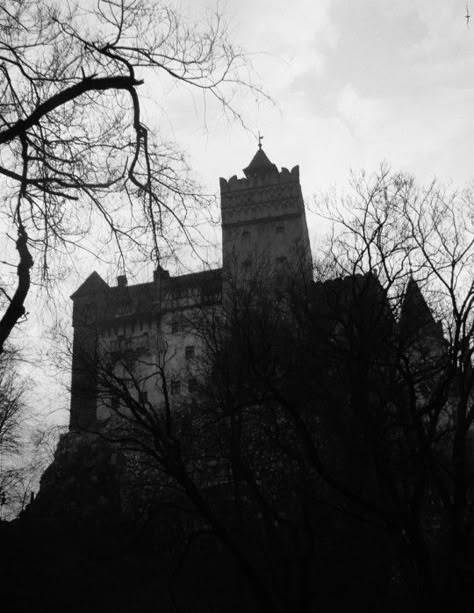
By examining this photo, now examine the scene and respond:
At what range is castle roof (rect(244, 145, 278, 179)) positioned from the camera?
4966cm

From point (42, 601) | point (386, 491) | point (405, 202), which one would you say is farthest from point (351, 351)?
point (42, 601)

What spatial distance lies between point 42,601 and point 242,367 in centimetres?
989

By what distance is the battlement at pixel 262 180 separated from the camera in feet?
159

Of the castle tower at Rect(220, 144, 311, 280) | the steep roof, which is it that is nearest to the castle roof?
the castle tower at Rect(220, 144, 311, 280)

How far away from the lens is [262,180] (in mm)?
49031

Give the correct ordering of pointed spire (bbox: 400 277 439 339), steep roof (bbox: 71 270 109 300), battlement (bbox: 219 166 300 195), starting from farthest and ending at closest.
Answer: battlement (bbox: 219 166 300 195) < pointed spire (bbox: 400 277 439 339) < steep roof (bbox: 71 270 109 300)

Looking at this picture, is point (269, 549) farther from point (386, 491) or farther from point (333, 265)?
point (333, 265)

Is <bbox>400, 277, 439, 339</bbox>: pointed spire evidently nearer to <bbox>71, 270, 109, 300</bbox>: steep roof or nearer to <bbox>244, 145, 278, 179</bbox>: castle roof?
<bbox>71, 270, 109, 300</bbox>: steep roof

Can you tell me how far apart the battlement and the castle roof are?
0.41 meters

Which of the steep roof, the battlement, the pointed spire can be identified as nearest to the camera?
the steep roof

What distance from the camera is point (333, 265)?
13266 mm

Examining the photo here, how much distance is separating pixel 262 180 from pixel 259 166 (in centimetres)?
217

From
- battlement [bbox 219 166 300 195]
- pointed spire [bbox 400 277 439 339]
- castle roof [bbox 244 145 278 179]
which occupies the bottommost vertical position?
pointed spire [bbox 400 277 439 339]

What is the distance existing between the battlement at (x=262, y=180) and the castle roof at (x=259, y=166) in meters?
0.41
